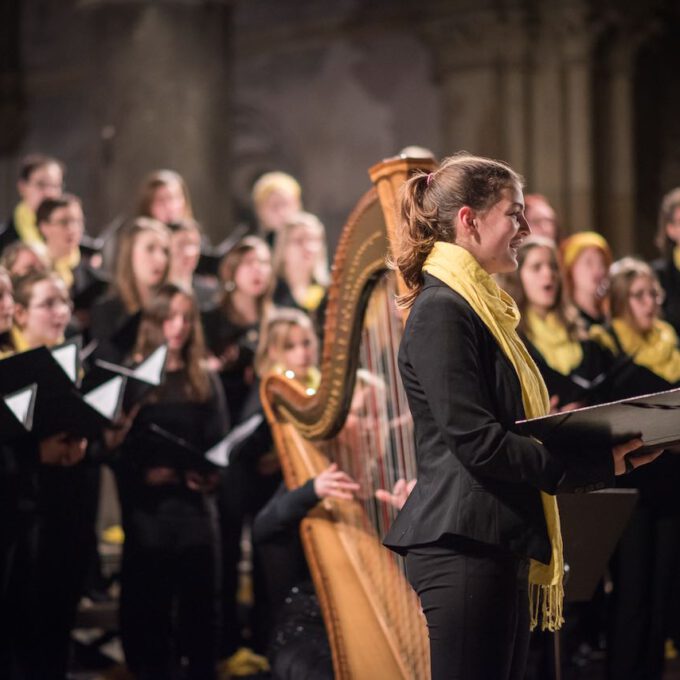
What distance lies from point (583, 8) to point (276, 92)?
3053mm

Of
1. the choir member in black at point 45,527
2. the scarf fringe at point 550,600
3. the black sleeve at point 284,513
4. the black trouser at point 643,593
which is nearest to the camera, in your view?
the scarf fringe at point 550,600

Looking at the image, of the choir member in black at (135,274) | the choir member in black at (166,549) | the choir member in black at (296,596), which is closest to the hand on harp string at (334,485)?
the choir member in black at (296,596)

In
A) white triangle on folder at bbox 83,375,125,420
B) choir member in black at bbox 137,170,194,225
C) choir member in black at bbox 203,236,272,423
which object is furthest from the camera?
choir member in black at bbox 137,170,194,225

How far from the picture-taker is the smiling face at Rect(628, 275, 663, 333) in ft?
18.1

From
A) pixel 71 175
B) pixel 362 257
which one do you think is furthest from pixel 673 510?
pixel 71 175

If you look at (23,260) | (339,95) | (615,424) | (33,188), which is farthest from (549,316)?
(339,95)

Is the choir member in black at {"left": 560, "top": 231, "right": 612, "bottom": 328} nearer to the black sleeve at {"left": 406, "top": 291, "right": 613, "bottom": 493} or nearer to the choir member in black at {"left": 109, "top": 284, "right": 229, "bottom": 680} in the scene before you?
the choir member in black at {"left": 109, "top": 284, "right": 229, "bottom": 680}

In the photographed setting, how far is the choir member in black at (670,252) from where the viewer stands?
602cm

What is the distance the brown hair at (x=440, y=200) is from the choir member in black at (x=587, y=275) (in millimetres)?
3208

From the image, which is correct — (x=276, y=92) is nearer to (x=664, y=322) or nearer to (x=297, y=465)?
(x=664, y=322)

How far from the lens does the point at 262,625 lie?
5.65m

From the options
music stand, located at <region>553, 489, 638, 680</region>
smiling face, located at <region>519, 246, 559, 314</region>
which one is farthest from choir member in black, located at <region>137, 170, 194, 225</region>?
music stand, located at <region>553, 489, 638, 680</region>

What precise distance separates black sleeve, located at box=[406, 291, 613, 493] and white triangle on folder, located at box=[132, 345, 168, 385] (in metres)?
2.30

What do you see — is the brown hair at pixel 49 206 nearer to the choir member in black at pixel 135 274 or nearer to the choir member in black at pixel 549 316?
the choir member in black at pixel 135 274
